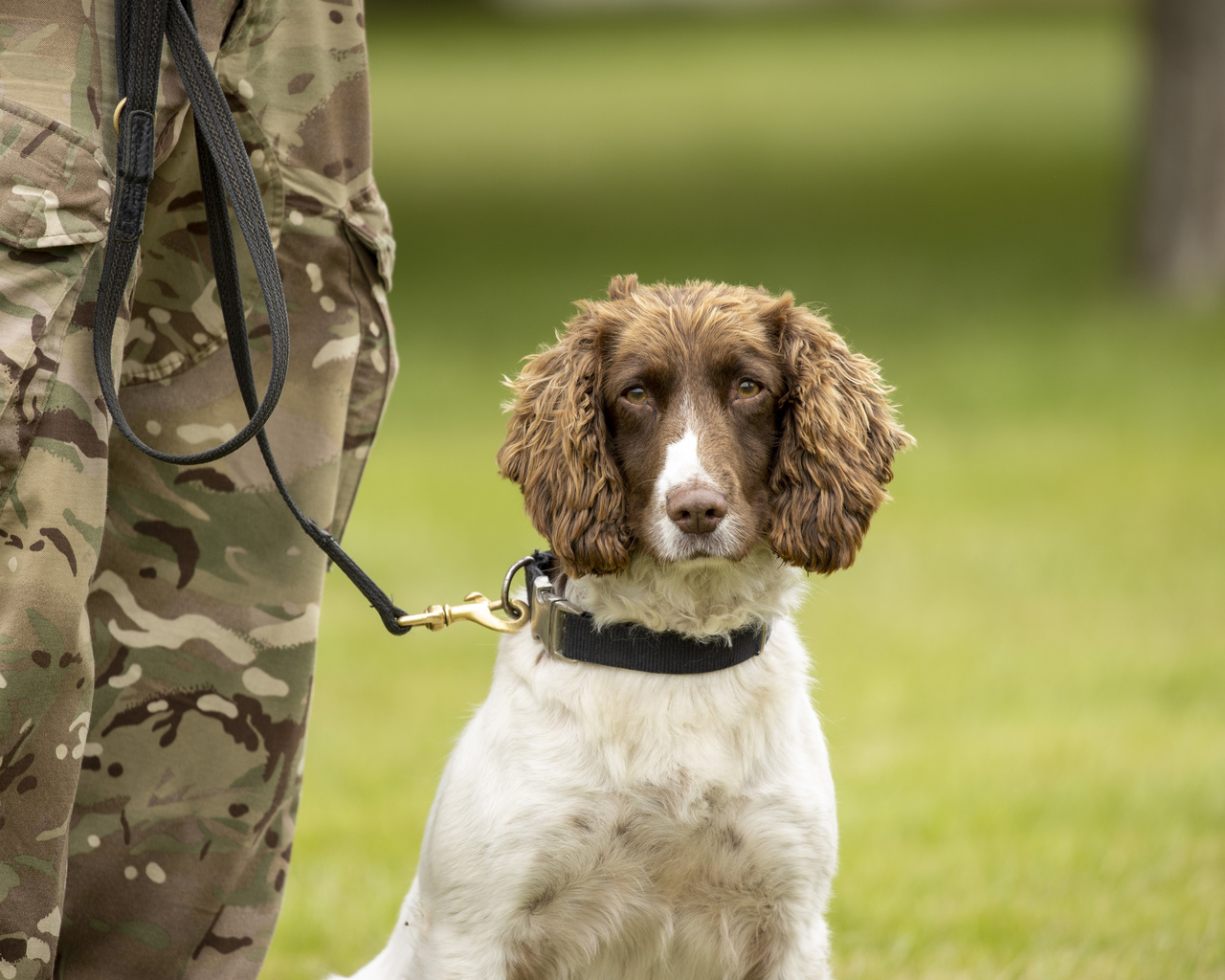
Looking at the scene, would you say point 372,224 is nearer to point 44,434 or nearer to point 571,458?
point 571,458

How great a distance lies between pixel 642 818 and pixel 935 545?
5.97 m

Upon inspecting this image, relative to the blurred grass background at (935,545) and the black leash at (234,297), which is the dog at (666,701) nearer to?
the black leash at (234,297)

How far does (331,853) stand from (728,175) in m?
20.4

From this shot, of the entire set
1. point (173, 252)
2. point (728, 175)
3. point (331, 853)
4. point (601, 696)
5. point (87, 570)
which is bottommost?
point (331, 853)

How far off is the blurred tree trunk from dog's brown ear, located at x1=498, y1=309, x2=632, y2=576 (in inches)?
476

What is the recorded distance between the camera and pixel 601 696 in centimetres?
313

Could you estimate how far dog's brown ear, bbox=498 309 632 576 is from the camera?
10.3 feet

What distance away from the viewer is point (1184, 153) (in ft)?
45.9

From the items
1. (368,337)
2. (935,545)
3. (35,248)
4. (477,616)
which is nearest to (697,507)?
(477,616)

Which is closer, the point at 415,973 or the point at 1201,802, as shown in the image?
the point at 415,973

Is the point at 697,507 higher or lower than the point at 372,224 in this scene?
lower

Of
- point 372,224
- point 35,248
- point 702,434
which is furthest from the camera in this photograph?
point 372,224

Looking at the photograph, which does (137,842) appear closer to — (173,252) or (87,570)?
(87,570)

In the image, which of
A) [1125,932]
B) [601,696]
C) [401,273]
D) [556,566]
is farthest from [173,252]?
[401,273]
